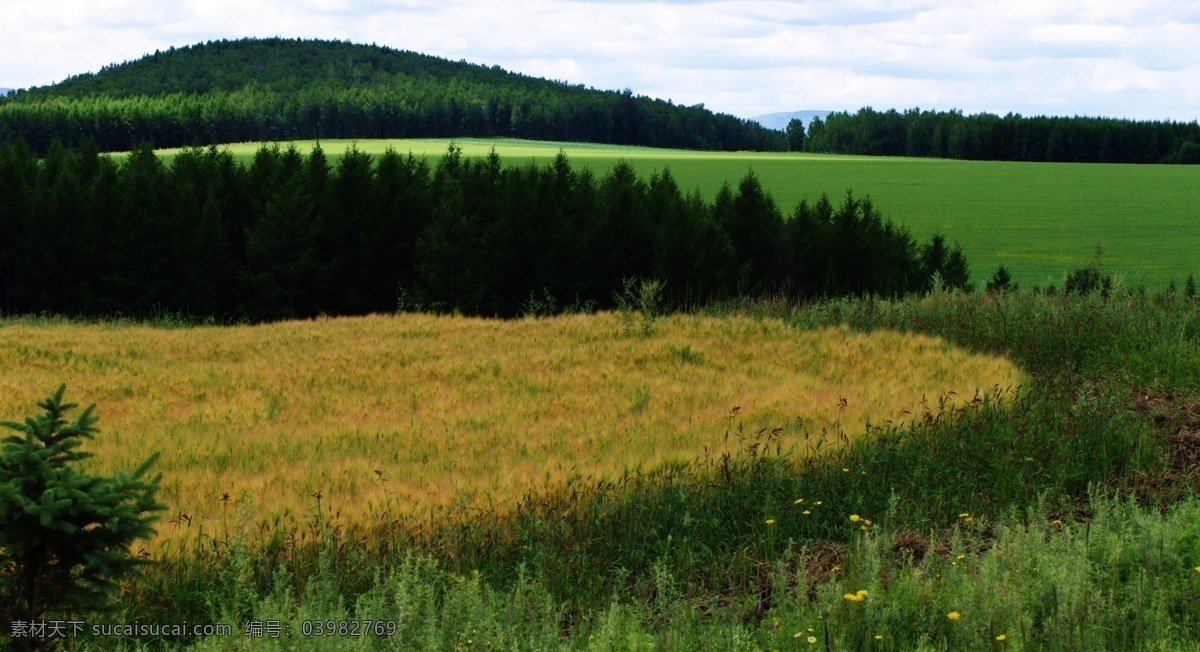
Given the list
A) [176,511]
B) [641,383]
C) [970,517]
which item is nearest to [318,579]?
[176,511]

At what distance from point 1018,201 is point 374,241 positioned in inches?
1913

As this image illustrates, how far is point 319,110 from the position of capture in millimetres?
137500

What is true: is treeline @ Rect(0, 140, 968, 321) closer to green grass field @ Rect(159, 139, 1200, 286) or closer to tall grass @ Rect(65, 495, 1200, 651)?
green grass field @ Rect(159, 139, 1200, 286)

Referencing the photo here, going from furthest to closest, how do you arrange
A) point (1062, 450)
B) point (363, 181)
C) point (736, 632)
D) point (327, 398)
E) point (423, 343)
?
point (363, 181), point (423, 343), point (327, 398), point (1062, 450), point (736, 632)

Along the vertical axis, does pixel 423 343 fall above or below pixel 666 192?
below

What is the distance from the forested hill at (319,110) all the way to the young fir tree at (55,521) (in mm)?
122327

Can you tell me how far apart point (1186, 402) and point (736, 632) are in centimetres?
835

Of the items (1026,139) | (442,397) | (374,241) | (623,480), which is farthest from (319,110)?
(623,480)

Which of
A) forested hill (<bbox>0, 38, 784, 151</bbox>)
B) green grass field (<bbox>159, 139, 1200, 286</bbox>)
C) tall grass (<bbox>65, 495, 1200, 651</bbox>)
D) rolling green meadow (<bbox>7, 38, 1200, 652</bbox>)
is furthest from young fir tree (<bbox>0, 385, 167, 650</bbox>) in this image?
forested hill (<bbox>0, 38, 784, 151</bbox>)

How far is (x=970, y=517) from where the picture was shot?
719 centimetres

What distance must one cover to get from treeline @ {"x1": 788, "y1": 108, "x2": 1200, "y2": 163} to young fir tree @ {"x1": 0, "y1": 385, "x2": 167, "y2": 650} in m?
143

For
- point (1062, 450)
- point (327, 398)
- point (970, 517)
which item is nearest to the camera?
point (970, 517)

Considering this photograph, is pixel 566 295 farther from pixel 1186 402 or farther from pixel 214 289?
pixel 1186 402

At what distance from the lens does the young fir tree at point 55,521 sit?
4.00 metres
